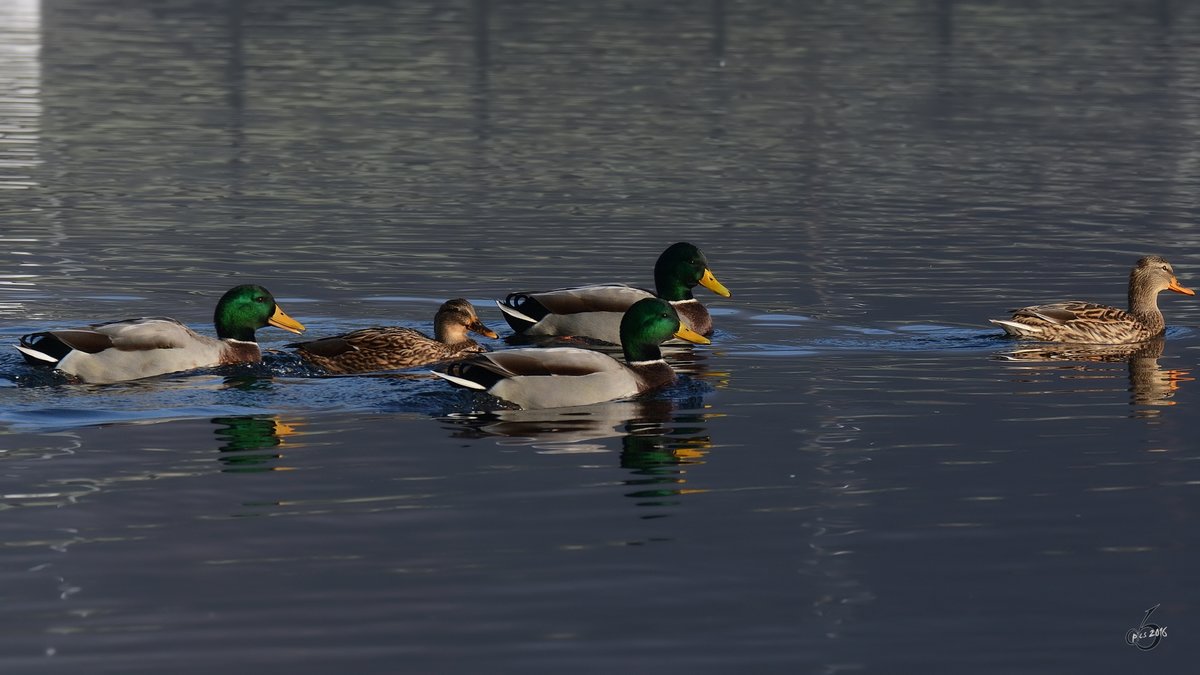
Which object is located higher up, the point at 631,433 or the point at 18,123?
the point at 18,123

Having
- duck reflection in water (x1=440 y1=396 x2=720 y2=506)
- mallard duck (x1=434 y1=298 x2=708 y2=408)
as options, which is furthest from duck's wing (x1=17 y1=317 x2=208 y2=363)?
duck reflection in water (x1=440 y1=396 x2=720 y2=506)

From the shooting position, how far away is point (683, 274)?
19734 mm

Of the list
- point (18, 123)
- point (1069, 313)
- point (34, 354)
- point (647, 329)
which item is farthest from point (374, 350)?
point (18, 123)

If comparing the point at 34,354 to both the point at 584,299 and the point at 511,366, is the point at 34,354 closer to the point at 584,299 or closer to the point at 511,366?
the point at 511,366

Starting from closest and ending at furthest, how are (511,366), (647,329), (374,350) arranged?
(511,366) < (647,329) < (374,350)

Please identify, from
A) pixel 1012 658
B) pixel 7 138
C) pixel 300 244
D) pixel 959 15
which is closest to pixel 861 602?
pixel 1012 658

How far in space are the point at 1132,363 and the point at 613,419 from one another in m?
5.09

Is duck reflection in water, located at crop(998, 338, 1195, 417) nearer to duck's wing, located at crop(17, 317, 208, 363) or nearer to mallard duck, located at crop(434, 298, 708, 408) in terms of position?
mallard duck, located at crop(434, 298, 708, 408)

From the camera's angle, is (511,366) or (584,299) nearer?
(511,366)

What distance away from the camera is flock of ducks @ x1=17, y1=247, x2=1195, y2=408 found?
14805 millimetres

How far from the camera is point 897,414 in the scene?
14.6 meters

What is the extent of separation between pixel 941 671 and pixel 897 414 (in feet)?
19.6
